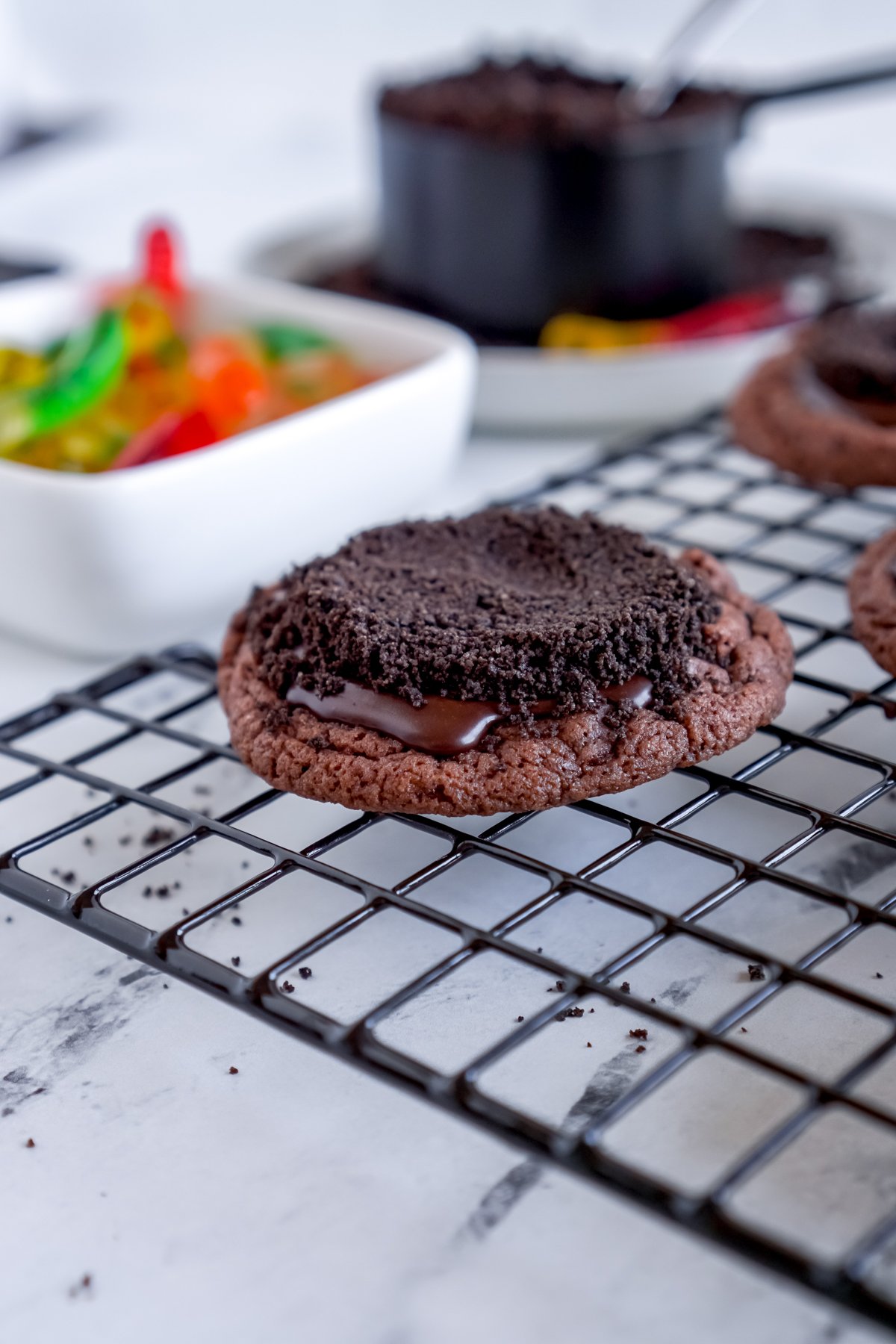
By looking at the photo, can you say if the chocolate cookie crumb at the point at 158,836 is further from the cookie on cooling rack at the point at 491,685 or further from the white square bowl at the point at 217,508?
the white square bowl at the point at 217,508

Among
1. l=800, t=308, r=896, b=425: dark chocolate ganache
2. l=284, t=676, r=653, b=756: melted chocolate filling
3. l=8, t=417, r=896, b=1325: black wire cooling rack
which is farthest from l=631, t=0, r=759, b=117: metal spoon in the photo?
l=284, t=676, r=653, b=756: melted chocolate filling

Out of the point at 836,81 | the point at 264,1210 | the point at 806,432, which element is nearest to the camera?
the point at 264,1210

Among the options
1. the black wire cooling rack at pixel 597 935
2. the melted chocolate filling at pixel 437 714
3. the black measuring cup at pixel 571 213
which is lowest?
the black wire cooling rack at pixel 597 935

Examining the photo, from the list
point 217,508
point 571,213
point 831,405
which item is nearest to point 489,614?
point 217,508

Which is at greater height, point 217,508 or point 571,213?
point 571,213

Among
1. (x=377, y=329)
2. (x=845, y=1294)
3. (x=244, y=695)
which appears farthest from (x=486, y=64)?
(x=845, y=1294)

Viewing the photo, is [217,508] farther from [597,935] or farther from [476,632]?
[597,935]

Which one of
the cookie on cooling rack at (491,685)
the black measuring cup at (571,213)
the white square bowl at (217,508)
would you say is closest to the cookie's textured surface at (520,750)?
the cookie on cooling rack at (491,685)
